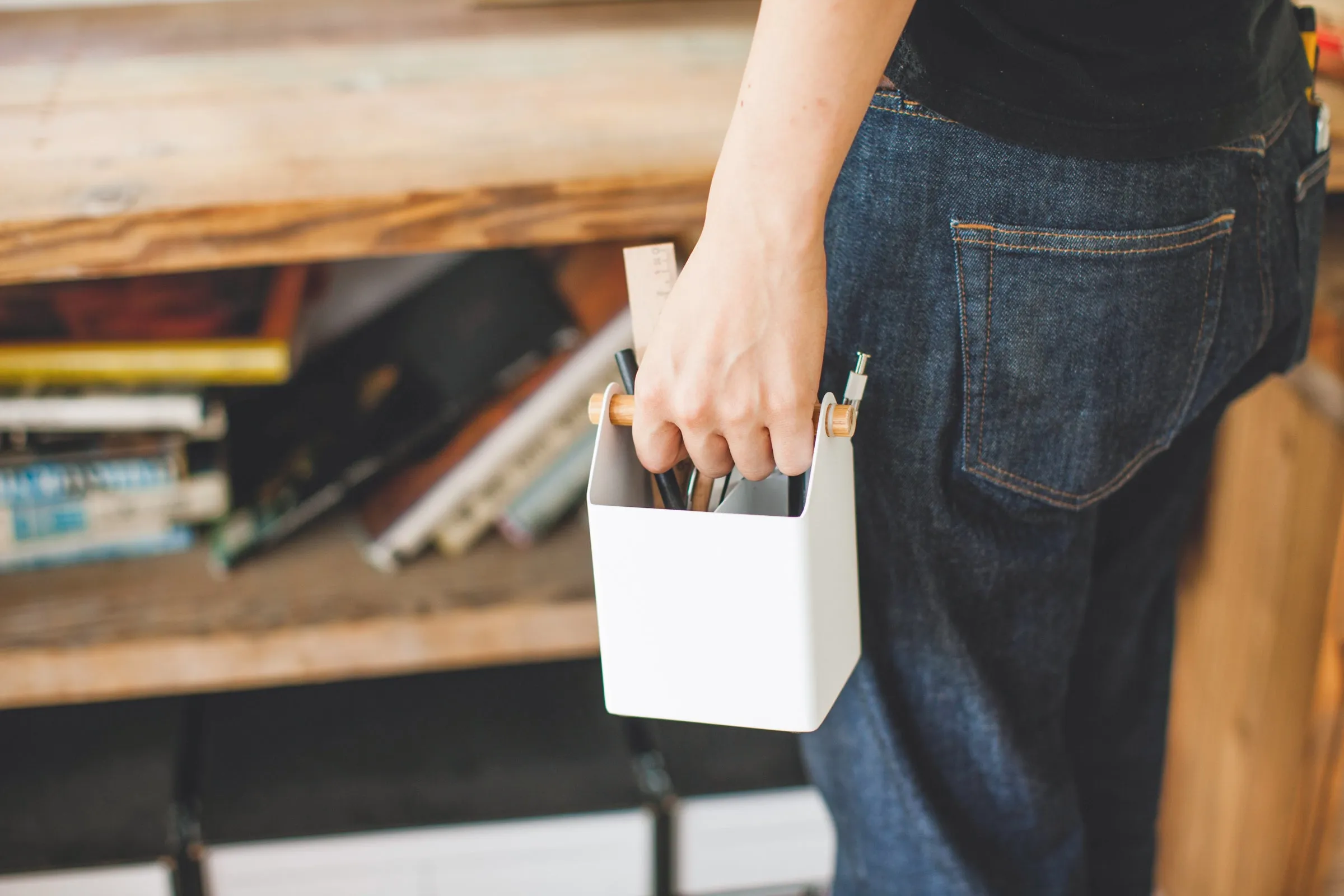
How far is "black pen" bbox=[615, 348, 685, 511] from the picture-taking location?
542 millimetres

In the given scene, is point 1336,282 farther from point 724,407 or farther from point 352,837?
point 352,837

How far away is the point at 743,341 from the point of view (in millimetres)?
459

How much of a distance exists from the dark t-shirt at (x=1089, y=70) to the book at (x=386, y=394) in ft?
1.74

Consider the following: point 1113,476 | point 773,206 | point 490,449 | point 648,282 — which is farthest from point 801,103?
point 490,449

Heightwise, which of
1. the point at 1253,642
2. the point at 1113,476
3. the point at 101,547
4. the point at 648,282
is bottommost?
the point at 1253,642

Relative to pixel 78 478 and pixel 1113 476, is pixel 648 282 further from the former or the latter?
pixel 78 478

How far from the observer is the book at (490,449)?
929 millimetres

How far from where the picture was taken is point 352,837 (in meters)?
0.94

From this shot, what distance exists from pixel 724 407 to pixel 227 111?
526 mm

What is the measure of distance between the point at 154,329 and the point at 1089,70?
710mm

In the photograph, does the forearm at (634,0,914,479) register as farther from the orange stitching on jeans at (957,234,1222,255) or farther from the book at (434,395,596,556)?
the book at (434,395,596,556)

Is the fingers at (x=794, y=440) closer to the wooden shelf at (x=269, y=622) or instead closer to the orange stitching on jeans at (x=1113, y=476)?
the orange stitching on jeans at (x=1113, y=476)

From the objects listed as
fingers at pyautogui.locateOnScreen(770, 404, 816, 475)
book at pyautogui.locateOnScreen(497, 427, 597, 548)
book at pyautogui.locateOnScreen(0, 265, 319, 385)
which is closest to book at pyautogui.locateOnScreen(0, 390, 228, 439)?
book at pyautogui.locateOnScreen(0, 265, 319, 385)

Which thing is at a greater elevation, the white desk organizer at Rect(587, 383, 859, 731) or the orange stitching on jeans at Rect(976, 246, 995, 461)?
the orange stitching on jeans at Rect(976, 246, 995, 461)
